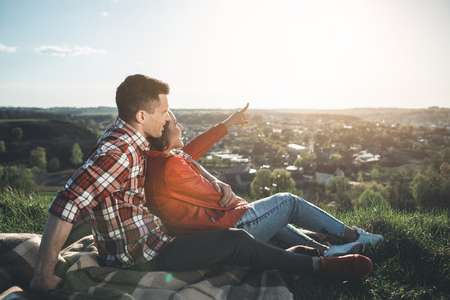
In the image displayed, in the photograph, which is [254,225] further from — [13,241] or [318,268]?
[13,241]

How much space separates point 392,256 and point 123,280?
2.46 m

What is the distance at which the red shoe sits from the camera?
2.08 m

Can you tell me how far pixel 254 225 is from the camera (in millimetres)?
2311

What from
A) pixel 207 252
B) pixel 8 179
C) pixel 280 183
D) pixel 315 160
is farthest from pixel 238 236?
pixel 315 160

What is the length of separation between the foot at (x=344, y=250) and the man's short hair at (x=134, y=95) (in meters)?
2.12

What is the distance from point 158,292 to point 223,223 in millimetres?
691

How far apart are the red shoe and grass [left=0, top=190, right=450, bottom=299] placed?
8 cm

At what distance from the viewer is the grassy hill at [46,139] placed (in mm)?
48300

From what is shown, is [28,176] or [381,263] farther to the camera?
[28,176]

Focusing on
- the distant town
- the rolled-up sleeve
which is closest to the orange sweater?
the rolled-up sleeve

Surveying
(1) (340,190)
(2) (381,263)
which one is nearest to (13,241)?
(2) (381,263)

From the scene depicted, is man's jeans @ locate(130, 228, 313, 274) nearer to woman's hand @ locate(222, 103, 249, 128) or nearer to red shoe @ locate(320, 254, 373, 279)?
red shoe @ locate(320, 254, 373, 279)

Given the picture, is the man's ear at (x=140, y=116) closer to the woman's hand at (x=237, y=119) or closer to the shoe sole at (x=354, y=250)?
the woman's hand at (x=237, y=119)

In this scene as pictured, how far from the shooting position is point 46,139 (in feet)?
190
